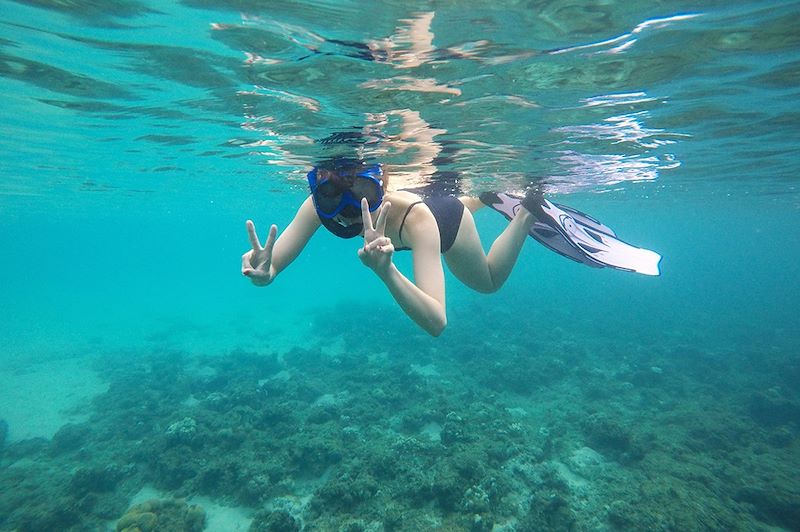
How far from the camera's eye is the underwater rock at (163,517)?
7586 mm

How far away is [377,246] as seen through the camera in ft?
9.56

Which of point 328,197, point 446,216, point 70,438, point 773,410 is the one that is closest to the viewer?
point 328,197

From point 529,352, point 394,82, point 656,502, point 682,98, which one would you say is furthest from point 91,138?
point 529,352

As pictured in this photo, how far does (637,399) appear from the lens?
15.0m

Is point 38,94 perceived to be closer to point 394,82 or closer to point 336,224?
point 394,82

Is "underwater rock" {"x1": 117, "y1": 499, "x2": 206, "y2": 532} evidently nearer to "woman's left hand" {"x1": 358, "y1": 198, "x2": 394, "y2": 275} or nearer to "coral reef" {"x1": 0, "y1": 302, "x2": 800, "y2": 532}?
"coral reef" {"x1": 0, "y1": 302, "x2": 800, "y2": 532}

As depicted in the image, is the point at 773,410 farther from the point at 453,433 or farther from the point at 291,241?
the point at 291,241

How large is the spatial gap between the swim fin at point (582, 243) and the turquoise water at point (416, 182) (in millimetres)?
2474

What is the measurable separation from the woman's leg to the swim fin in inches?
11.6

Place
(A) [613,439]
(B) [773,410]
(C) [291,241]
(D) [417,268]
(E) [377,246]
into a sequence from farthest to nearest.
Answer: (B) [773,410], (A) [613,439], (C) [291,241], (D) [417,268], (E) [377,246]

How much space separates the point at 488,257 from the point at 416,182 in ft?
31.2

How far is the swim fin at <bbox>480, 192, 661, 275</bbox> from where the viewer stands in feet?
19.0

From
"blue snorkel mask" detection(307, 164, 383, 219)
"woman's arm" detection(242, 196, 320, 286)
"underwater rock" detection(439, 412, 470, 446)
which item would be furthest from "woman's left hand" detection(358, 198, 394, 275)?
"underwater rock" detection(439, 412, 470, 446)

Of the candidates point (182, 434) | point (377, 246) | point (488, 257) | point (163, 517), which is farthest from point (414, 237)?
point (182, 434)
